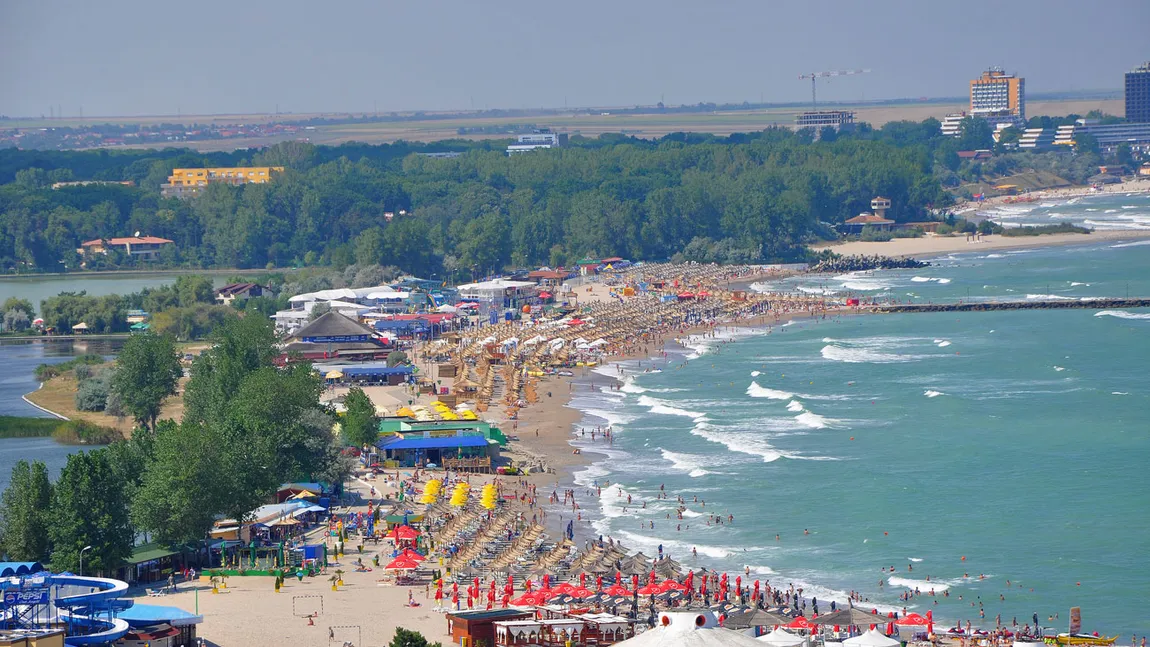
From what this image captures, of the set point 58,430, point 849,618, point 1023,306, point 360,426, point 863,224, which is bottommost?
point 863,224

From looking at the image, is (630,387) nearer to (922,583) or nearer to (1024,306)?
(922,583)

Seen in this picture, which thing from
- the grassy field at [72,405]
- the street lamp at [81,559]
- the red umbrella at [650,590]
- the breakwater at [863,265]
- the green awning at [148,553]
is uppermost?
the street lamp at [81,559]

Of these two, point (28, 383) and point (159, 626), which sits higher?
point (159, 626)

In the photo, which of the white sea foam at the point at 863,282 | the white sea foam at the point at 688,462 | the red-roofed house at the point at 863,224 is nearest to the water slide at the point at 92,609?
the white sea foam at the point at 688,462

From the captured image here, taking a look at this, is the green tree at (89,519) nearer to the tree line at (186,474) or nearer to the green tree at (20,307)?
the tree line at (186,474)

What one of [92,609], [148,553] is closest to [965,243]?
[148,553]

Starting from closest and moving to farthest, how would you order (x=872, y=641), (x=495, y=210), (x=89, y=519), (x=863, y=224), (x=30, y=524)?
(x=872, y=641) → (x=89, y=519) → (x=30, y=524) → (x=495, y=210) → (x=863, y=224)

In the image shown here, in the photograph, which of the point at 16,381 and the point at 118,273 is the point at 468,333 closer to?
the point at 16,381
